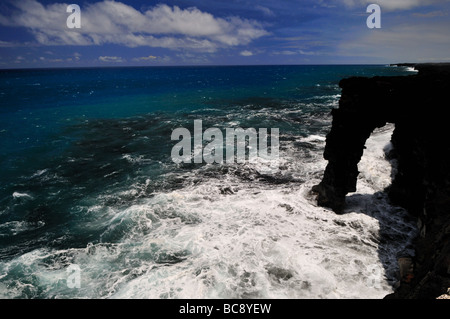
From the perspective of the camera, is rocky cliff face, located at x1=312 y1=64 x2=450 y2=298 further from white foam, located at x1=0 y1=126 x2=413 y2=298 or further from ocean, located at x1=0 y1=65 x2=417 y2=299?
white foam, located at x1=0 y1=126 x2=413 y2=298

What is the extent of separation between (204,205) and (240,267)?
6.12 meters

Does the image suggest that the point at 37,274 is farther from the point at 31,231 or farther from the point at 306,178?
the point at 306,178

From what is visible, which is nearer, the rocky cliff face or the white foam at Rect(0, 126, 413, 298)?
the rocky cliff face

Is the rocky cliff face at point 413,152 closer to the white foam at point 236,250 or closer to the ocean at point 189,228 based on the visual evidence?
the ocean at point 189,228

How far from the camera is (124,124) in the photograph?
4194 cm

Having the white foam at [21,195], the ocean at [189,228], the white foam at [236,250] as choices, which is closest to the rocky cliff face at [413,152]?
the ocean at [189,228]

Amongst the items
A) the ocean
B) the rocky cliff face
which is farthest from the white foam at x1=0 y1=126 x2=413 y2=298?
the rocky cliff face

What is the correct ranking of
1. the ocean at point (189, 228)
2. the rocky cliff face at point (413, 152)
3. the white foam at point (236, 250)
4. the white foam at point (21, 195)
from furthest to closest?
1. the white foam at point (21, 195)
2. the ocean at point (189, 228)
3. the white foam at point (236, 250)
4. the rocky cliff face at point (413, 152)

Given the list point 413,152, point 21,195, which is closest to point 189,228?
point 413,152

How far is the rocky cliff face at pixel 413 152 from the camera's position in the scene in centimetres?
863

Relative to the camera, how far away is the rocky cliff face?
28.3 ft

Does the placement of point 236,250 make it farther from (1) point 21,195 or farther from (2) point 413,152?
(1) point 21,195

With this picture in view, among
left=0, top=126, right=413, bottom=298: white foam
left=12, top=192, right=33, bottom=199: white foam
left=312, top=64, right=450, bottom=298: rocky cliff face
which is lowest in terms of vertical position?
left=0, top=126, right=413, bottom=298: white foam

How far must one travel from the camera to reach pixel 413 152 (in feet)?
47.1
